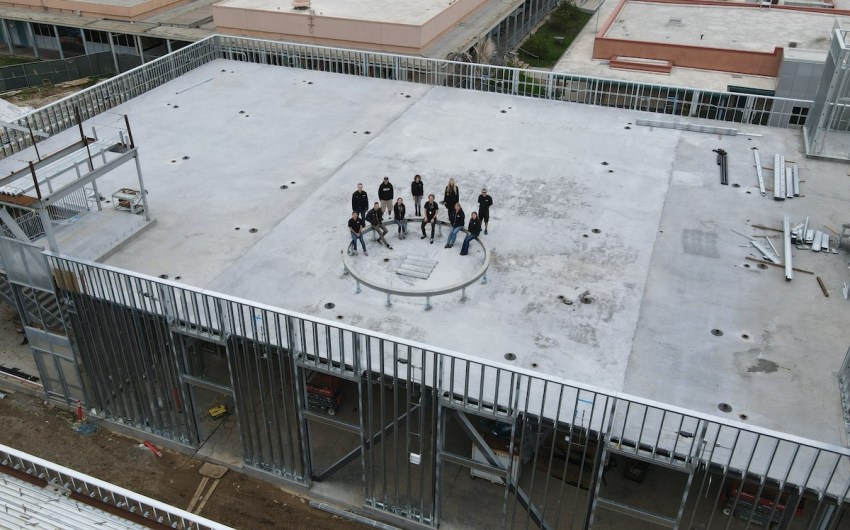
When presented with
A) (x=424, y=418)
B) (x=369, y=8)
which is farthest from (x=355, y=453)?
(x=369, y=8)

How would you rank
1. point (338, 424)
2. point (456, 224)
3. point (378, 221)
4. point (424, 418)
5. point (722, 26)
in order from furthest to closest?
point (722, 26) < point (378, 221) < point (456, 224) < point (338, 424) < point (424, 418)

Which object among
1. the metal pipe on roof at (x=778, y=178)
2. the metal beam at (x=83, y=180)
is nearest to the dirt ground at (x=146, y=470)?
the metal beam at (x=83, y=180)

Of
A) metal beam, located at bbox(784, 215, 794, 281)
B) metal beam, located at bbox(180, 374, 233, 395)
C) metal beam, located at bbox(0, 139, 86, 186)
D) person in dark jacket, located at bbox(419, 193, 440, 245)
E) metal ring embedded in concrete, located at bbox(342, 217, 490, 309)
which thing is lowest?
metal beam, located at bbox(180, 374, 233, 395)

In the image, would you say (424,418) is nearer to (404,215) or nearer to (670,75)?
(404,215)

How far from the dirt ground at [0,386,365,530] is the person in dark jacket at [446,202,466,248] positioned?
5.76 metres

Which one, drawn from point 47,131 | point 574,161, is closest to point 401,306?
point 574,161

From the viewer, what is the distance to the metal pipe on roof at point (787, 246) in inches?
533

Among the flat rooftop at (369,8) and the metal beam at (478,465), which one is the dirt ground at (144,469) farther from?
the flat rooftop at (369,8)

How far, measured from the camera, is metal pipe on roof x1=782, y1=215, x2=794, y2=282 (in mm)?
13547

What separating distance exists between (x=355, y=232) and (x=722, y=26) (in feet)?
101

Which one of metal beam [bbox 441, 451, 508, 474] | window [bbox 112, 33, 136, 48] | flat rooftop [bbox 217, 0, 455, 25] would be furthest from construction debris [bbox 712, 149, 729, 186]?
window [bbox 112, 33, 136, 48]

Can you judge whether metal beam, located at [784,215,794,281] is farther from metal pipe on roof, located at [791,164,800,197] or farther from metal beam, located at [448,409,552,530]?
metal beam, located at [448,409,552,530]

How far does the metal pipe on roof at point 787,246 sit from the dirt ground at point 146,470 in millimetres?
9413

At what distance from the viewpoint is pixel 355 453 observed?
12.9 m
